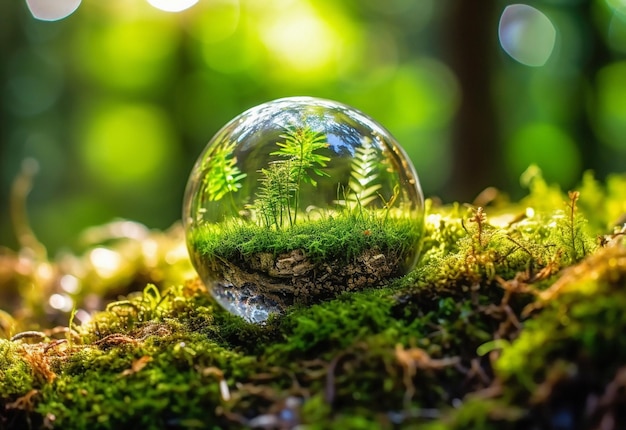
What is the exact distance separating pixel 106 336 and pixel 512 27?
11.6m

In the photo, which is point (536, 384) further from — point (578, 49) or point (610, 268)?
point (578, 49)

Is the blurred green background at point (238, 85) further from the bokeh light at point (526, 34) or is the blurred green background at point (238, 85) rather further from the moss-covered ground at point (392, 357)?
the moss-covered ground at point (392, 357)

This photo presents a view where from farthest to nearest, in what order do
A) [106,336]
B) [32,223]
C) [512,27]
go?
[32,223] → [512,27] → [106,336]

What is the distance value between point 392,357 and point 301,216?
0.76 m

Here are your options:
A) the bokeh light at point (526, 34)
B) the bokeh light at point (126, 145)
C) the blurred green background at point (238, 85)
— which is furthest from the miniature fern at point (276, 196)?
the bokeh light at point (126, 145)

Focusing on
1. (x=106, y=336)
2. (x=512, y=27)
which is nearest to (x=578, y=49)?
(x=512, y=27)

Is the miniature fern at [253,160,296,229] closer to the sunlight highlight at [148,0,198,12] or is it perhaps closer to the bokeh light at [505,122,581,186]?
the bokeh light at [505,122,581,186]

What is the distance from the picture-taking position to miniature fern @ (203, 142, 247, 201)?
91.4 inches

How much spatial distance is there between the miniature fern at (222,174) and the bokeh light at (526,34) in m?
10.3

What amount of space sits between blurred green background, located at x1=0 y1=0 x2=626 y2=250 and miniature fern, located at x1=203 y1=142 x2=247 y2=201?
31.9ft

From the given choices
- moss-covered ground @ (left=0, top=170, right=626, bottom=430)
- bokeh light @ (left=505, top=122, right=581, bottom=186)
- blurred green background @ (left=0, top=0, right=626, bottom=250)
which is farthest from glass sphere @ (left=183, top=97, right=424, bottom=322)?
bokeh light @ (left=505, top=122, right=581, bottom=186)

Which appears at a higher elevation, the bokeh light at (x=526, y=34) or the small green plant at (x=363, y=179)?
the bokeh light at (x=526, y=34)

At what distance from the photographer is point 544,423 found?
147 centimetres

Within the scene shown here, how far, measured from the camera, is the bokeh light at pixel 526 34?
1166cm
